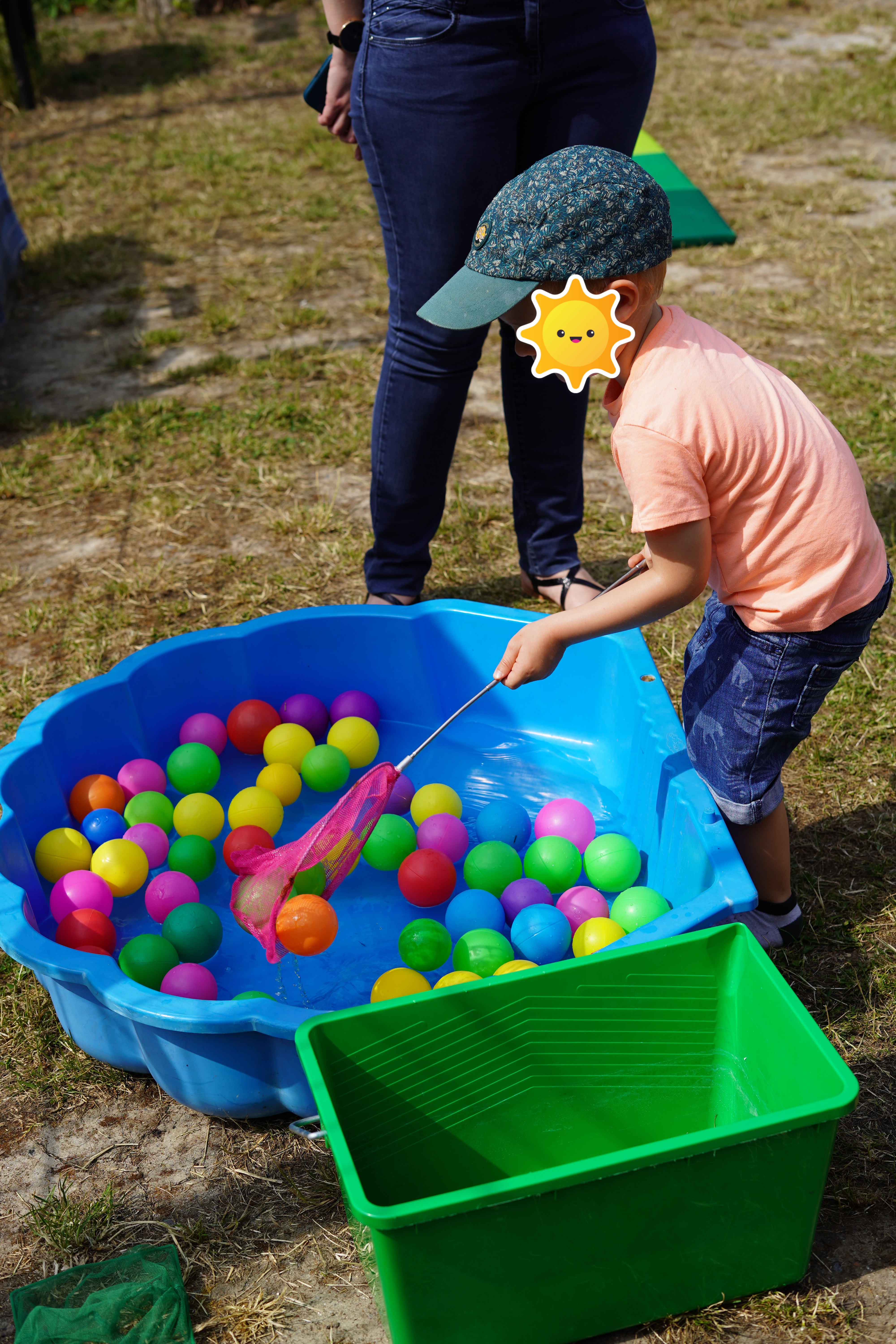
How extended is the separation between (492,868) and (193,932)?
51 cm

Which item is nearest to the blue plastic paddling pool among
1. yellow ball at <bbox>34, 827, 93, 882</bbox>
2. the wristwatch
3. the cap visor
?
yellow ball at <bbox>34, 827, 93, 882</bbox>

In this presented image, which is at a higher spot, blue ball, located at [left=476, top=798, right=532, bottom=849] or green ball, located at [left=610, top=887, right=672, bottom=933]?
green ball, located at [left=610, top=887, right=672, bottom=933]

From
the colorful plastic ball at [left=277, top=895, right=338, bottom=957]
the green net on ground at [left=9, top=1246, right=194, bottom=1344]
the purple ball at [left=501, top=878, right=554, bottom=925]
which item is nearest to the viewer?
the green net on ground at [left=9, top=1246, right=194, bottom=1344]

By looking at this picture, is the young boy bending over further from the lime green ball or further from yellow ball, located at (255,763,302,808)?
yellow ball, located at (255,763,302,808)

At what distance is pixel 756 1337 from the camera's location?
132cm

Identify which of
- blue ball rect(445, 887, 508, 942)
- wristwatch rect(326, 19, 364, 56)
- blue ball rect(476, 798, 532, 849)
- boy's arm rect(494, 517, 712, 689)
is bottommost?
blue ball rect(476, 798, 532, 849)

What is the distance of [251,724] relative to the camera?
7.64 feet

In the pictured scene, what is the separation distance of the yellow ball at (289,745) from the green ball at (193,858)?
0.90ft

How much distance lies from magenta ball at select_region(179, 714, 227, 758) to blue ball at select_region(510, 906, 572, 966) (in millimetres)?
777

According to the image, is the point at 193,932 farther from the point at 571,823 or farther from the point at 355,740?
the point at 571,823

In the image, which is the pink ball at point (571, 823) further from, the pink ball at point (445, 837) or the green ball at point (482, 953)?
the green ball at point (482, 953)

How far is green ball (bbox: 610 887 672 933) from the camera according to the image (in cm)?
182

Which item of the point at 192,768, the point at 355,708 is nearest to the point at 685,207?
the point at 355,708

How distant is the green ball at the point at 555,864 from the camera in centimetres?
201
